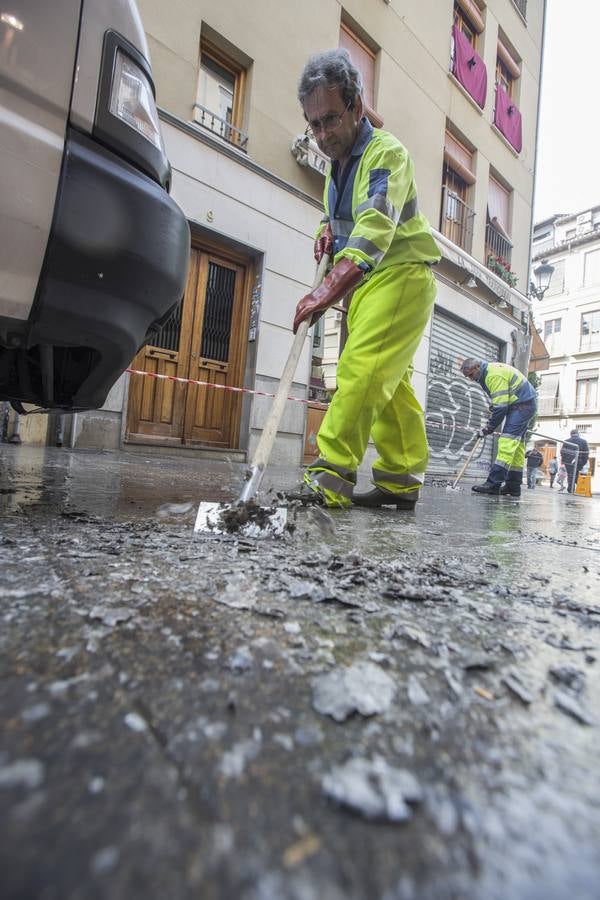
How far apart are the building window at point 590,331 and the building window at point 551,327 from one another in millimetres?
1632

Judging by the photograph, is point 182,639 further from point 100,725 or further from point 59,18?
point 59,18

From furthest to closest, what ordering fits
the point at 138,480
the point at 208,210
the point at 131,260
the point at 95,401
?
1. the point at 208,210
2. the point at 138,480
3. the point at 95,401
4. the point at 131,260

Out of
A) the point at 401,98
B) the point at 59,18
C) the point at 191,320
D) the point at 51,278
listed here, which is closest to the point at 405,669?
the point at 51,278

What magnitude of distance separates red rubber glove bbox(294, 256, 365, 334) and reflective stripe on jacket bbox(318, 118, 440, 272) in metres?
0.03

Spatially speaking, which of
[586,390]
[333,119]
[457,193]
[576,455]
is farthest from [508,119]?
[586,390]

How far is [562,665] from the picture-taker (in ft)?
2.28

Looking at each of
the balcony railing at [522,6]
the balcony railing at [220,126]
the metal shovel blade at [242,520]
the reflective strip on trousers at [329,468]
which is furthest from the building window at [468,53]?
the metal shovel blade at [242,520]

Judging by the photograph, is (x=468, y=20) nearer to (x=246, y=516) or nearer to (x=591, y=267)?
(x=246, y=516)

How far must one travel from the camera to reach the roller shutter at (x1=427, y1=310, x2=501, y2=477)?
32.6 ft

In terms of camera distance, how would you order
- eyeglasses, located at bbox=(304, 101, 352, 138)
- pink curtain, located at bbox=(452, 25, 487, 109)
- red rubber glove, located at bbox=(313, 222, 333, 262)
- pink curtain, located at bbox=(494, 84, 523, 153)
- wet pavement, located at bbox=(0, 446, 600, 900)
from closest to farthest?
wet pavement, located at bbox=(0, 446, 600, 900) → eyeglasses, located at bbox=(304, 101, 352, 138) → red rubber glove, located at bbox=(313, 222, 333, 262) → pink curtain, located at bbox=(452, 25, 487, 109) → pink curtain, located at bbox=(494, 84, 523, 153)

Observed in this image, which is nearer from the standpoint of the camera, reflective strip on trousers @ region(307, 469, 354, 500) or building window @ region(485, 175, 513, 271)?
reflective strip on trousers @ region(307, 469, 354, 500)

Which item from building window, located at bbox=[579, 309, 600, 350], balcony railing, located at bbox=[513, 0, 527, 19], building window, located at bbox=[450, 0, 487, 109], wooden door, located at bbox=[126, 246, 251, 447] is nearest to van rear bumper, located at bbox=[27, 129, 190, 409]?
wooden door, located at bbox=[126, 246, 251, 447]

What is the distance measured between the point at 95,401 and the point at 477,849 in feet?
5.35

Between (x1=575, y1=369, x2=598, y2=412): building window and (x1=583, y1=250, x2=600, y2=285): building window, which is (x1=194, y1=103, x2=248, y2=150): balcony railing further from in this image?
(x1=583, y1=250, x2=600, y2=285): building window
